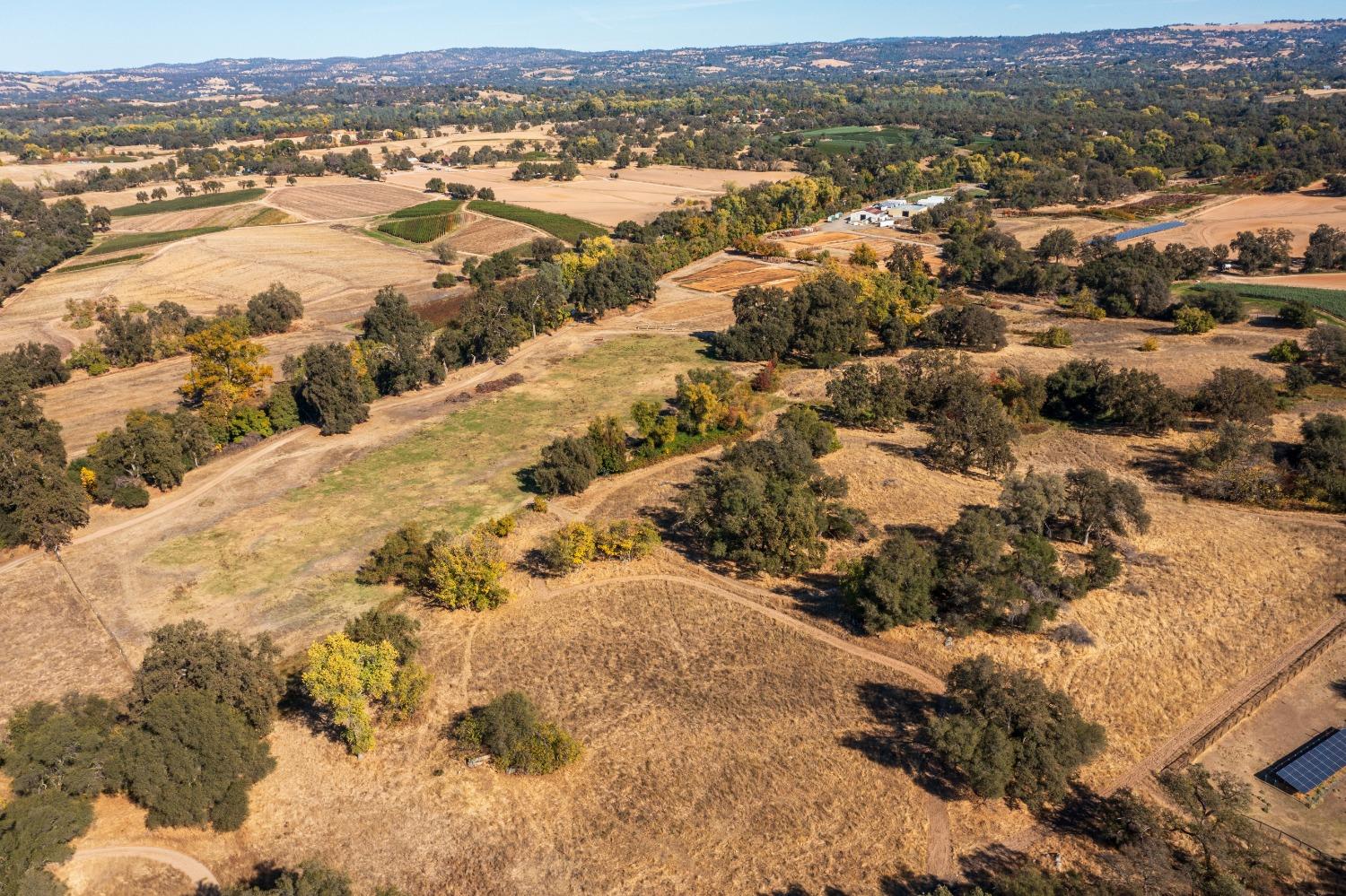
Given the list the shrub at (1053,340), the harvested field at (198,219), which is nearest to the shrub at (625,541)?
the shrub at (1053,340)

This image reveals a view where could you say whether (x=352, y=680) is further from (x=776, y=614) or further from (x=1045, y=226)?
(x=1045, y=226)

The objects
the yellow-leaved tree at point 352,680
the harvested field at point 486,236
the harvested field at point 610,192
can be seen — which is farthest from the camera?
the harvested field at point 610,192

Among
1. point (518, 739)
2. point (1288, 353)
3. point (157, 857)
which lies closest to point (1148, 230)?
point (1288, 353)

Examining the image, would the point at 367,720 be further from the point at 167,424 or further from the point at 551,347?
the point at 551,347

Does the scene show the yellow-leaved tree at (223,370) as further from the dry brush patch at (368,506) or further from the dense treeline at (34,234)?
the dense treeline at (34,234)

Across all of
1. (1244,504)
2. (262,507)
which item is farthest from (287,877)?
(1244,504)

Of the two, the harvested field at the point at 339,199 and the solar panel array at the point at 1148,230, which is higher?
the harvested field at the point at 339,199
